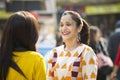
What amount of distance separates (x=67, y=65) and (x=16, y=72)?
544 millimetres

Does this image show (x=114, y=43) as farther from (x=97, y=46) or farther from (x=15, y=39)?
(x=15, y=39)

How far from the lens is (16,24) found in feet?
12.5

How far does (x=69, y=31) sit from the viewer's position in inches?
162

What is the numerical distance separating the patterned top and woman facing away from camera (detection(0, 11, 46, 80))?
0.28 metres

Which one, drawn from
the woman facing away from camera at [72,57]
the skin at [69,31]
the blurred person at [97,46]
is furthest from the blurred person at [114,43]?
the skin at [69,31]

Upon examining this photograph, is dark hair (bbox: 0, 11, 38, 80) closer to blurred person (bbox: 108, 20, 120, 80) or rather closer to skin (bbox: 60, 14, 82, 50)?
skin (bbox: 60, 14, 82, 50)

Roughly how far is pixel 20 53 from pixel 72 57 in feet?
1.80

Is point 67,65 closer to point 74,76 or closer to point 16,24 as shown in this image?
point 74,76

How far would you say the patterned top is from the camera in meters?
3.97

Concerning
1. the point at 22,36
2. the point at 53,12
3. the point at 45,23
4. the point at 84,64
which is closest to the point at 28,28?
the point at 22,36

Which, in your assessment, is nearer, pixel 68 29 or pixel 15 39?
pixel 15 39

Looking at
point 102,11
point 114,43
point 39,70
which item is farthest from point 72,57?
point 102,11

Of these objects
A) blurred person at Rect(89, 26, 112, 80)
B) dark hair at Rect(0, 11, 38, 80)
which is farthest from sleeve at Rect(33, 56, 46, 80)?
blurred person at Rect(89, 26, 112, 80)

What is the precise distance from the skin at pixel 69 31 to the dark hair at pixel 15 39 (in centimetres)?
40
